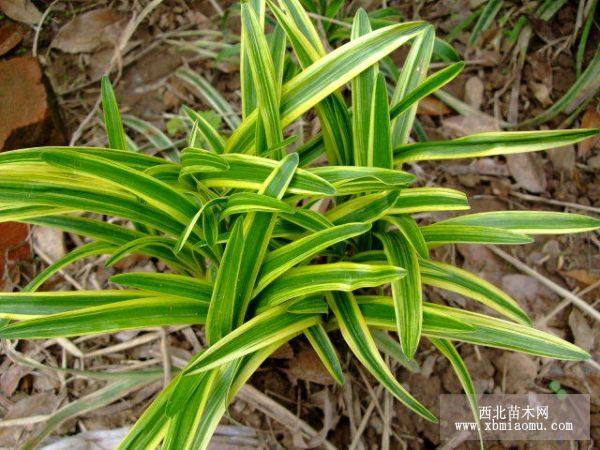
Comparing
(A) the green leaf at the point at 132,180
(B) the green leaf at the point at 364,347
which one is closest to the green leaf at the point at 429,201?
(B) the green leaf at the point at 364,347

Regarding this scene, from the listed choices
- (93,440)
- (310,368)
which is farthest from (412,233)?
(93,440)

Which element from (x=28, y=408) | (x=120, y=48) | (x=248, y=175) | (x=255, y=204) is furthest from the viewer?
(x=120, y=48)

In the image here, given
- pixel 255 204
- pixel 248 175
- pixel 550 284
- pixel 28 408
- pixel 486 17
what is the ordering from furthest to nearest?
1. pixel 486 17
2. pixel 550 284
3. pixel 28 408
4. pixel 248 175
5. pixel 255 204

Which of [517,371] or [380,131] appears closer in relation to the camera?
[380,131]

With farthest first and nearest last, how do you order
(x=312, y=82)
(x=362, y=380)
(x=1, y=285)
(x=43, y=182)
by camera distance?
1. (x=1, y=285)
2. (x=362, y=380)
3. (x=312, y=82)
4. (x=43, y=182)

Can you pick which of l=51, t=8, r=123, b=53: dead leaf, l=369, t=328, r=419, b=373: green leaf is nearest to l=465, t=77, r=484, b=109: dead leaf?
l=369, t=328, r=419, b=373: green leaf

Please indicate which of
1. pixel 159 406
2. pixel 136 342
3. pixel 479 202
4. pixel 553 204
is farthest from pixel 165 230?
pixel 553 204

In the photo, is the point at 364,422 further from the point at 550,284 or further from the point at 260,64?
the point at 260,64

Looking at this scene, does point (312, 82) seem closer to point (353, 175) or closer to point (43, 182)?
point (353, 175)
